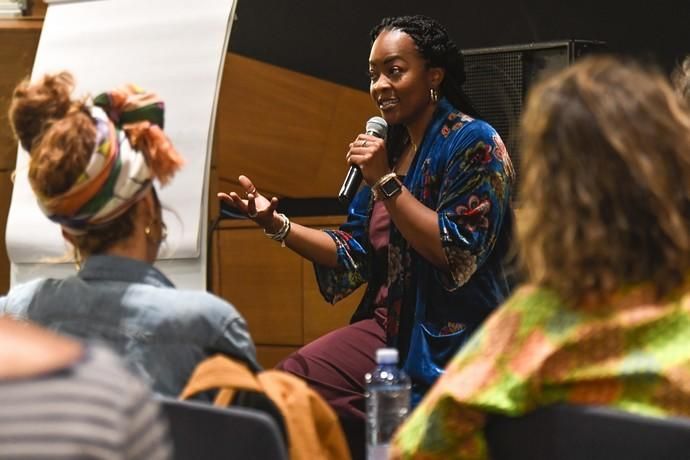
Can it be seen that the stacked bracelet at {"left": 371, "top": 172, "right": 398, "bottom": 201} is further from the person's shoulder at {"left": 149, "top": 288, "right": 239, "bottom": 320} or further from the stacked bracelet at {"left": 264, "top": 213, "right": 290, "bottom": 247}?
the person's shoulder at {"left": 149, "top": 288, "right": 239, "bottom": 320}

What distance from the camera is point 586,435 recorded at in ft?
4.12

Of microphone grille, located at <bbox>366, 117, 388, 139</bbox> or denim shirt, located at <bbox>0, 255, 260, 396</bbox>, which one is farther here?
microphone grille, located at <bbox>366, 117, 388, 139</bbox>

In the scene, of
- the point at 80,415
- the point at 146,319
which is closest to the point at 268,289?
the point at 146,319

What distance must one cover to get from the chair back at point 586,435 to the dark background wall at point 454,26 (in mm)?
2395

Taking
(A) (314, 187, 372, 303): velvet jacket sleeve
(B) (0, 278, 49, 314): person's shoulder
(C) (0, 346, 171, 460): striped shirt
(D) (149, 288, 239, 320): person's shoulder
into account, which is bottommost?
(A) (314, 187, 372, 303): velvet jacket sleeve

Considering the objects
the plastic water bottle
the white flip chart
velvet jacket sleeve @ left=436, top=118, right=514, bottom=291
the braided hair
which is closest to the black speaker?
the braided hair

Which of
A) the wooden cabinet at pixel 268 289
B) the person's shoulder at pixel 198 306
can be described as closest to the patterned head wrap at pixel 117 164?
the person's shoulder at pixel 198 306

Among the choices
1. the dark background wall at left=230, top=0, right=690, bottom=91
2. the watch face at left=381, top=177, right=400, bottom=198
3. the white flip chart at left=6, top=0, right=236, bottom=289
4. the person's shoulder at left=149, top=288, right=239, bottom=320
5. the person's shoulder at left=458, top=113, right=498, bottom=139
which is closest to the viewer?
the person's shoulder at left=149, top=288, right=239, bottom=320

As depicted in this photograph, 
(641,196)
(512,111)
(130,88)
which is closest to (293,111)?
(512,111)

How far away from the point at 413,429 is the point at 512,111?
7.07 feet

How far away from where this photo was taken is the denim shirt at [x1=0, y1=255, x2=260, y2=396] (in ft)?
5.32

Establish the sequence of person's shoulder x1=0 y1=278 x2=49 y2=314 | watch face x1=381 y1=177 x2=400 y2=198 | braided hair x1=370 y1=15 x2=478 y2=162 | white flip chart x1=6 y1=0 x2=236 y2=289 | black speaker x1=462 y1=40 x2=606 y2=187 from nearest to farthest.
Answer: person's shoulder x1=0 y1=278 x2=49 y2=314
watch face x1=381 y1=177 x2=400 y2=198
braided hair x1=370 y1=15 x2=478 y2=162
white flip chart x1=6 y1=0 x2=236 y2=289
black speaker x1=462 y1=40 x2=606 y2=187

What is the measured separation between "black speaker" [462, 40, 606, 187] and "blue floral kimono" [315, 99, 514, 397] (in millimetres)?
711

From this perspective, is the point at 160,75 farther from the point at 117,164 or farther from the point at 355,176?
the point at 117,164
